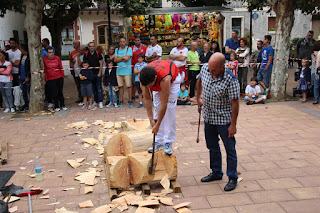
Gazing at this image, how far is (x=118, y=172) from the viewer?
14.8 feet

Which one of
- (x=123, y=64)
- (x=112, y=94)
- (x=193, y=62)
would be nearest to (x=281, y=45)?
(x=193, y=62)

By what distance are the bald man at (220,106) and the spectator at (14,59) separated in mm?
7372

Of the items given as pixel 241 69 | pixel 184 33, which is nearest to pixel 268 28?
pixel 184 33

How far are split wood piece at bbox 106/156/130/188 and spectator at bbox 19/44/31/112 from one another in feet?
21.9

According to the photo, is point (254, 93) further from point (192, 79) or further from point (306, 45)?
point (306, 45)

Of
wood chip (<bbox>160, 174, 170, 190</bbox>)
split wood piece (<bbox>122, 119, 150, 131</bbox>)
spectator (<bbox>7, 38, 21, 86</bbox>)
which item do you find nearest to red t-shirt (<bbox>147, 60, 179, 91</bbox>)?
wood chip (<bbox>160, 174, 170, 190</bbox>)

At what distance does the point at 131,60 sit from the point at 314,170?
6.89 m

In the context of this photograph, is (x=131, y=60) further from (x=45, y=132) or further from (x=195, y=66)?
(x=45, y=132)

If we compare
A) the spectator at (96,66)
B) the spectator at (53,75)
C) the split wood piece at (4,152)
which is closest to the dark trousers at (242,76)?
the spectator at (96,66)

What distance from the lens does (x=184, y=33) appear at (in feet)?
Result: 50.0

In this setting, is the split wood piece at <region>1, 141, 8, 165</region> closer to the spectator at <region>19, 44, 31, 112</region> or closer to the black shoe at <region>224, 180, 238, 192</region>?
the black shoe at <region>224, 180, 238, 192</region>

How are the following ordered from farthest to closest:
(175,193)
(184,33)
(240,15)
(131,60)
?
(240,15) < (184,33) < (131,60) < (175,193)

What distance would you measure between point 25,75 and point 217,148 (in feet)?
24.6

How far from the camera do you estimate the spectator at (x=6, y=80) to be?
390 inches
